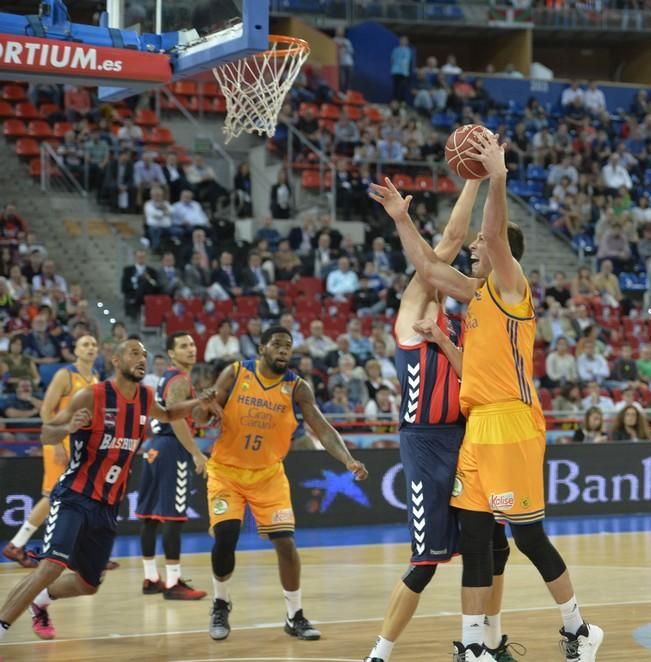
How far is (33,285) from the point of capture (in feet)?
52.7

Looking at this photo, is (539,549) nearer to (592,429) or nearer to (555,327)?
(592,429)

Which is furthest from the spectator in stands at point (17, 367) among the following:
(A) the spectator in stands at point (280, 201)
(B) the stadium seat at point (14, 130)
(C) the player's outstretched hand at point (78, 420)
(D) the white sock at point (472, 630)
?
(D) the white sock at point (472, 630)

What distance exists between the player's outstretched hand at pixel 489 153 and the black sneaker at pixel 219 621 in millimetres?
3350

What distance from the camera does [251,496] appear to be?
8.09 m

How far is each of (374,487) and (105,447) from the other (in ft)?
21.7

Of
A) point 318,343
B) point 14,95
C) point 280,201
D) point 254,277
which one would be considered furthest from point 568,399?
point 14,95

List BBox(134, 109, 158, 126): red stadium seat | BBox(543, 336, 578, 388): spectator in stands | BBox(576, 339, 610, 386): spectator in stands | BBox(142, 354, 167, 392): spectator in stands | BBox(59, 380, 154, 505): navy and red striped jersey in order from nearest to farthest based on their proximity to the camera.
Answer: BBox(59, 380, 154, 505): navy and red striped jersey → BBox(142, 354, 167, 392): spectator in stands → BBox(543, 336, 578, 388): spectator in stands → BBox(576, 339, 610, 386): spectator in stands → BBox(134, 109, 158, 126): red stadium seat

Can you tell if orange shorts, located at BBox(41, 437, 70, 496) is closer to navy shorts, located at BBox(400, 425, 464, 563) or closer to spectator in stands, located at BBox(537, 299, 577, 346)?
navy shorts, located at BBox(400, 425, 464, 563)

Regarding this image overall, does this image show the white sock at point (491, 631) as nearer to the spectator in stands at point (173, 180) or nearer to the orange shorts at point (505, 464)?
the orange shorts at point (505, 464)

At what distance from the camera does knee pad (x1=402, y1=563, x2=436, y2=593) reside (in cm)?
643

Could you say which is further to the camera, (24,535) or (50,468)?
(24,535)

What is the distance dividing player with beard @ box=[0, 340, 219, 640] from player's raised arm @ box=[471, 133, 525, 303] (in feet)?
7.69

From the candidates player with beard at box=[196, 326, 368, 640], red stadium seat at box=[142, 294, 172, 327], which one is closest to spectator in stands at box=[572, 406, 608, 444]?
red stadium seat at box=[142, 294, 172, 327]

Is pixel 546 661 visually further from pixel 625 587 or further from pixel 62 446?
pixel 62 446
